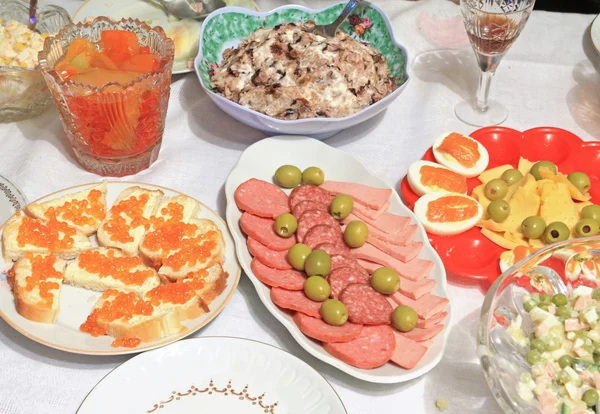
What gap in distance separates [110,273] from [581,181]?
138 centimetres

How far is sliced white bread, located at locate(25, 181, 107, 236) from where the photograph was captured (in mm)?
1932

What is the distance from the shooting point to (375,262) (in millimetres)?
1858

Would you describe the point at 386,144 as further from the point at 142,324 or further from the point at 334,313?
the point at 142,324

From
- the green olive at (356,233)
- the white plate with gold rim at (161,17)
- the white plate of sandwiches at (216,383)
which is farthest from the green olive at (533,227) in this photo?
the white plate with gold rim at (161,17)

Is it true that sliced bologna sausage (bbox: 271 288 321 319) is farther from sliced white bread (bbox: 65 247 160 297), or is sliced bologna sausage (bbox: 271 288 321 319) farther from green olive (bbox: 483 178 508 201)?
green olive (bbox: 483 178 508 201)

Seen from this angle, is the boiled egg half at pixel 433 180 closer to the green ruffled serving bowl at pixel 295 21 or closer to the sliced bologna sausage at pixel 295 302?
the green ruffled serving bowl at pixel 295 21

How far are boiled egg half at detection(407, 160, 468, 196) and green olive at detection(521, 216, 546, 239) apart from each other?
0.23m

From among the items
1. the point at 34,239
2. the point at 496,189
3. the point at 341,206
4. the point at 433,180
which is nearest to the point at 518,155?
the point at 496,189

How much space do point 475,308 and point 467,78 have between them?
115cm

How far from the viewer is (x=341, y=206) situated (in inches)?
77.0

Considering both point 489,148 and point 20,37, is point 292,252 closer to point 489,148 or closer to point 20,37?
point 489,148

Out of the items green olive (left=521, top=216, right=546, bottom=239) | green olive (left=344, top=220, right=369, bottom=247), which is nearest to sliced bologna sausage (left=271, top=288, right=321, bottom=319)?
green olive (left=344, top=220, right=369, bottom=247)

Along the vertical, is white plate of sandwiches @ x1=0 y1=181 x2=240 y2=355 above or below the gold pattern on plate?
above

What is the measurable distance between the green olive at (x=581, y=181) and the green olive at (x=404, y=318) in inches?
29.7
